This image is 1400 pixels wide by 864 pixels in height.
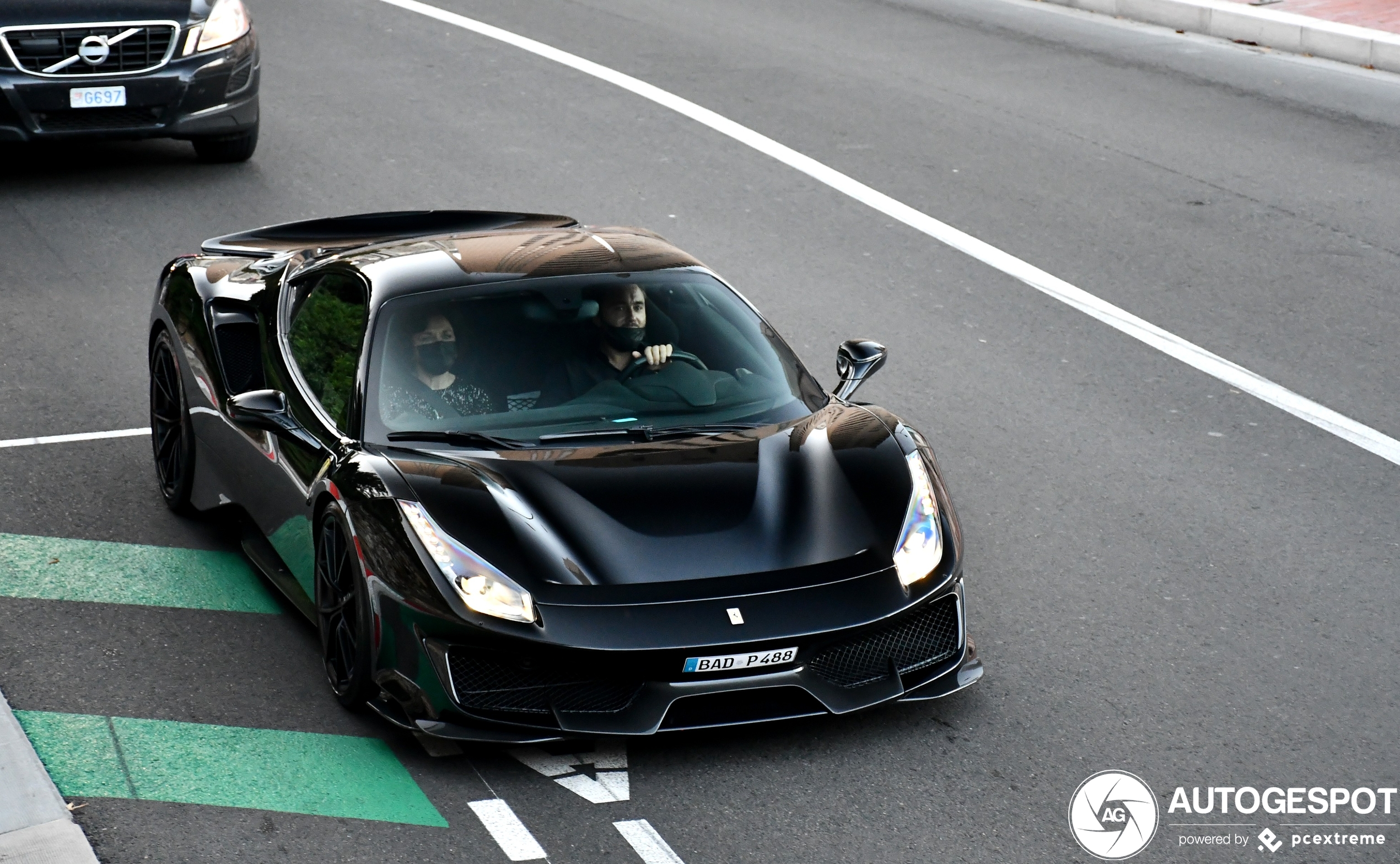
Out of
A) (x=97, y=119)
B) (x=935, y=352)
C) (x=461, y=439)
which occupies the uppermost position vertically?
(x=461, y=439)

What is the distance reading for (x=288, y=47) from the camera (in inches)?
671

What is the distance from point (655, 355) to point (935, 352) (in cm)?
355

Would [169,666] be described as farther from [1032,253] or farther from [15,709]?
[1032,253]

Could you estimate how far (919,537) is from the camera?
557 cm

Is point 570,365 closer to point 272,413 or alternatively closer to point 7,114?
point 272,413

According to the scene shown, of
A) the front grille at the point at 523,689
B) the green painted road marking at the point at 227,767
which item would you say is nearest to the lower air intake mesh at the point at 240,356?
the green painted road marking at the point at 227,767

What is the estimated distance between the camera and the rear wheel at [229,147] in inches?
507

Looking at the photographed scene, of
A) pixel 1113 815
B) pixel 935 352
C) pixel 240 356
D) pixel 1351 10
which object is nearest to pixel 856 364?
pixel 1113 815

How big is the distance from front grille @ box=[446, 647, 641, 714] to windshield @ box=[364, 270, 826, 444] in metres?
0.93

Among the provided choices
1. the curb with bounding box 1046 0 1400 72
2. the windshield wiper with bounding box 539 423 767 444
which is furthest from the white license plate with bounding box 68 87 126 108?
the curb with bounding box 1046 0 1400 72

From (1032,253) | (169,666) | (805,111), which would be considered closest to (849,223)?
(1032,253)

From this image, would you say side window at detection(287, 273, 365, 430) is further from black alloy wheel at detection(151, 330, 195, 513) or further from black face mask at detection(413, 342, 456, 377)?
black alloy wheel at detection(151, 330, 195, 513)

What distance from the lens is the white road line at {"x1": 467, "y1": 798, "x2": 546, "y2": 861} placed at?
479 cm

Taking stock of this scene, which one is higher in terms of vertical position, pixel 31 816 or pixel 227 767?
pixel 31 816
